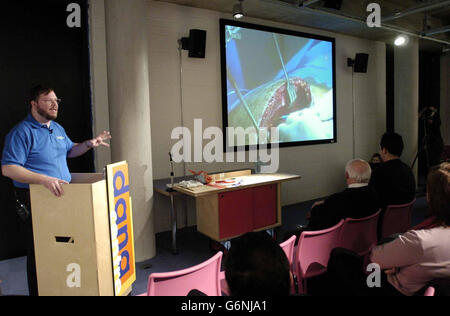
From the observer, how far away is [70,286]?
6.08 ft

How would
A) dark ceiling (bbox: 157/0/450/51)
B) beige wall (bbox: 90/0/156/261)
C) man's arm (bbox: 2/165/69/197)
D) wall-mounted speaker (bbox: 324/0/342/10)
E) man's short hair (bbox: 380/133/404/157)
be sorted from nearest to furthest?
man's arm (bbox: 2/165/69/197) < man's short hair (bbox: 380/133/404/157) < beige wall (bbox: 90/0/156/261) < dark ceiling (bbox: 157/0/450/51) < wall-mounted speaker (bbox: 324/0/342/10)

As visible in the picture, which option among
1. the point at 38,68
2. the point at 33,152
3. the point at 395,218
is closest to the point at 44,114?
the point at 33,152

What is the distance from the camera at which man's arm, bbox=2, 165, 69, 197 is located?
5.73ft

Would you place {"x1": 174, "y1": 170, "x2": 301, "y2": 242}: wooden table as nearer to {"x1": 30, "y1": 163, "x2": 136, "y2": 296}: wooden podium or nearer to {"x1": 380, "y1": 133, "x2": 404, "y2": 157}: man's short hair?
{"x1": 380, "y1": 133, "x2": 404, "y2": 157}: man's short hair

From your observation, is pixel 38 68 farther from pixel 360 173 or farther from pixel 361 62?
pixel 361 62

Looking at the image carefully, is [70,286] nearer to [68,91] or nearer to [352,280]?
[352,280]

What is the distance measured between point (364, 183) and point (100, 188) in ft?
6.51

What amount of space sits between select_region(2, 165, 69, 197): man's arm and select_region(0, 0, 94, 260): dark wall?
153 cm

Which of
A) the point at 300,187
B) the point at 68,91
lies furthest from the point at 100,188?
the point at 300,187

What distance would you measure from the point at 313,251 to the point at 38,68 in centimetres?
332

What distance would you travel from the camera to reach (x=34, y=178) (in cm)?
196

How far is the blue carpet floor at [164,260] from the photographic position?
2867 millimetres

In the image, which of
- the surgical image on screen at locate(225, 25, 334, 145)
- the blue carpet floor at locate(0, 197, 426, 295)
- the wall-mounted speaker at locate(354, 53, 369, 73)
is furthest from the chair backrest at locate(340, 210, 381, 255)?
the wall-mounted speaker at locate(354, 53, 369, 73)

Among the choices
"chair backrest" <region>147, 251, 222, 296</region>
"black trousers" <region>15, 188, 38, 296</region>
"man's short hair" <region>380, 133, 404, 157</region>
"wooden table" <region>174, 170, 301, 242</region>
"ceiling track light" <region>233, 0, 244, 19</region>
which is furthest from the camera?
"ceiling track light" <region>233, 0, 244, 19</region>
